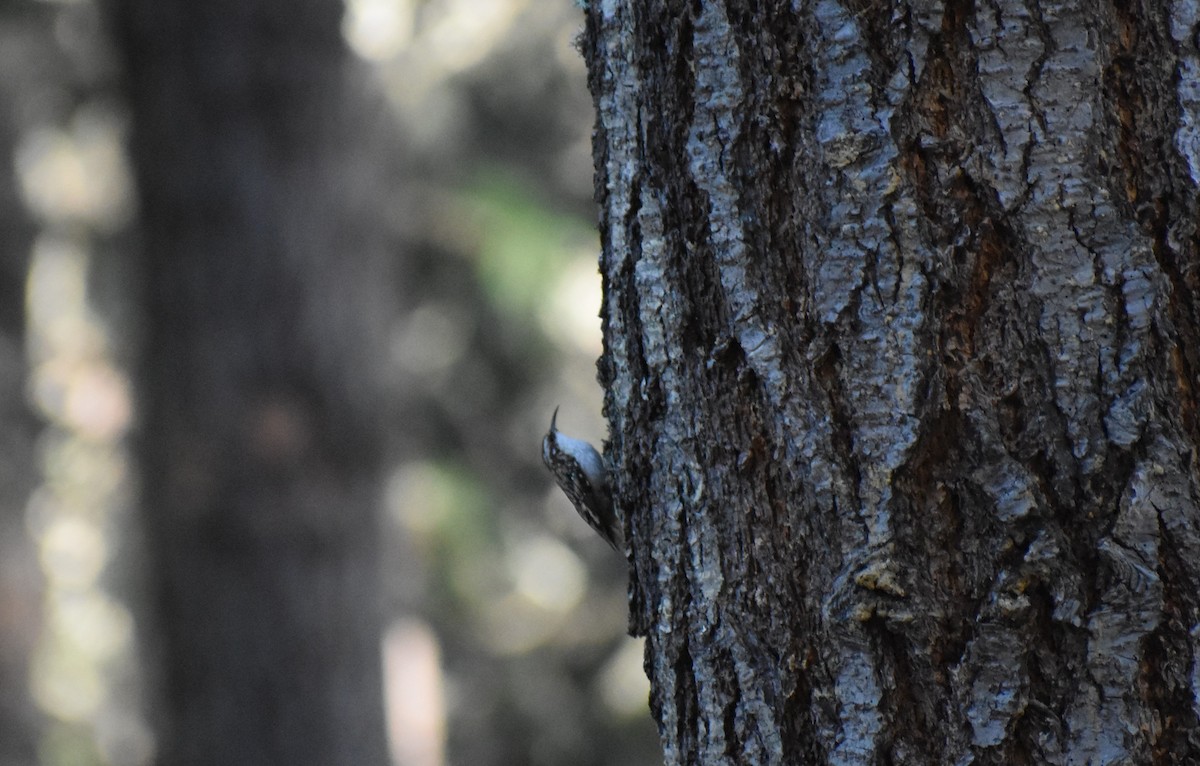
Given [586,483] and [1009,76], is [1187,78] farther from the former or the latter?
[586,483]

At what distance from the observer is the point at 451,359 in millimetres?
8945

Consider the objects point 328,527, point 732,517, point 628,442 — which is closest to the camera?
point 732,517

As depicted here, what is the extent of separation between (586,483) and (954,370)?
2.84ft

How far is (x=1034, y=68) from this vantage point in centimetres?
112

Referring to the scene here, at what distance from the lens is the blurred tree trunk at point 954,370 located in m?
1.12

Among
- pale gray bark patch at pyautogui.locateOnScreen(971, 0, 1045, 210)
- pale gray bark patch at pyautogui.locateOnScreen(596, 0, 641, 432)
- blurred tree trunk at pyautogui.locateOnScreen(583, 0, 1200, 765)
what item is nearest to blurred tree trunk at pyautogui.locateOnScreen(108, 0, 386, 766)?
pale gray bark patch at pyautogui.locateOnScreen(596, 0, 641, 432)

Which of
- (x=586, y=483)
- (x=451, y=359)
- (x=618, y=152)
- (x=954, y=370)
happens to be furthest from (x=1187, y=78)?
(x=451, y=359)

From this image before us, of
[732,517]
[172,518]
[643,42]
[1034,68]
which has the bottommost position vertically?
[732,517]

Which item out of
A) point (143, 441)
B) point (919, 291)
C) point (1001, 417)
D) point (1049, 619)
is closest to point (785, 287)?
point (919, 291)

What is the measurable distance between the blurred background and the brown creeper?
3892mm

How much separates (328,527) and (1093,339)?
3.51 m

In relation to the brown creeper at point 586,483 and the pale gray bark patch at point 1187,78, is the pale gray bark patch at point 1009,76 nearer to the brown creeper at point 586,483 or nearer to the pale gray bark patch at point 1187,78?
the pale gray bark patch at point 1187,78

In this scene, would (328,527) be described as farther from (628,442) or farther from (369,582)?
(628,442)

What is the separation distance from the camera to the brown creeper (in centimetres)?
186
